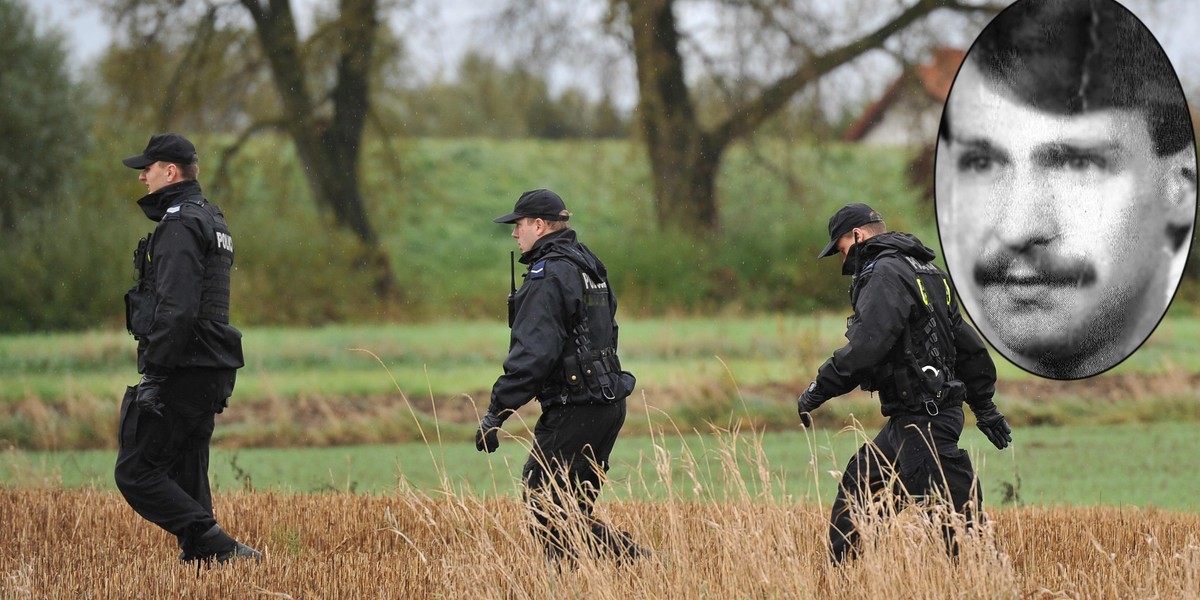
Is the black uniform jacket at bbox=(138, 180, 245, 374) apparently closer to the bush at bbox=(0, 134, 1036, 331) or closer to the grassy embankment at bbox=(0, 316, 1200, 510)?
the grassy embankment at bbox=(0, 316, 1200, 510)

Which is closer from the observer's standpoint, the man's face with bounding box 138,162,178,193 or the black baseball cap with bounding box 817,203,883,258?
the black baseball cap with bounding box 817,203,883,258

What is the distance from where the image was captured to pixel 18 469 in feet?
30.7

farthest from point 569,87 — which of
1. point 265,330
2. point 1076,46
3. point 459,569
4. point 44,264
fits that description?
point 459,569

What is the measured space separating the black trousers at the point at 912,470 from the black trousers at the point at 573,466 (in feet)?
3.15

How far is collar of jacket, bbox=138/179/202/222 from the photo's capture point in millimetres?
6406

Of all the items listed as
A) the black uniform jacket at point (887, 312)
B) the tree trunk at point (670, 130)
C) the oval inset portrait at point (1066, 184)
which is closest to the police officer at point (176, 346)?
the black uniform jacket at point (887, 312)

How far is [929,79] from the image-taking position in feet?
48.5

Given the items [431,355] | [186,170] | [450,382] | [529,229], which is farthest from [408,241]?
[529,229]

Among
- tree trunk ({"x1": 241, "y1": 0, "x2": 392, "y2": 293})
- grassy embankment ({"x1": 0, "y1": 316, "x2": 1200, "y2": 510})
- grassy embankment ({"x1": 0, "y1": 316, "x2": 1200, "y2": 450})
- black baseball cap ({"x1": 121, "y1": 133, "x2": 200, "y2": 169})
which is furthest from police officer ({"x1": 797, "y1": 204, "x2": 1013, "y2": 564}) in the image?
tree trunk ({"x1": 241, "y1": 0, "x2": 392, "y2": 293})

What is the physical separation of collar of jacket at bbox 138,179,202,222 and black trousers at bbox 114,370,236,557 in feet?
2.71

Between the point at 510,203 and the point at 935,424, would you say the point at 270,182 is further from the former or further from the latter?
the point at 935,424

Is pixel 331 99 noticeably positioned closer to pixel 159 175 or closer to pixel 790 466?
pixel 790 466

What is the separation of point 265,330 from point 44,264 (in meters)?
2.89

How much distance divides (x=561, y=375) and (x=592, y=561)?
3.21 ft
